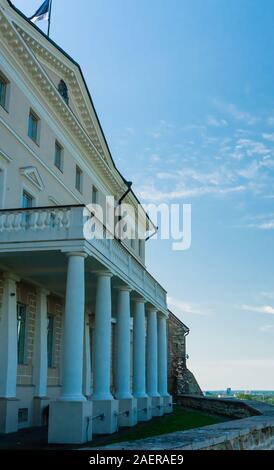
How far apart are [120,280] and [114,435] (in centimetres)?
563

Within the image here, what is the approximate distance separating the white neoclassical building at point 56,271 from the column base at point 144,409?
48 millimetres

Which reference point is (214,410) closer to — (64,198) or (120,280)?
(120,280)

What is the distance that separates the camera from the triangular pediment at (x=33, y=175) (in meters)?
18.3

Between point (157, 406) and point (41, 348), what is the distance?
815 cm

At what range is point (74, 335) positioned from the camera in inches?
555

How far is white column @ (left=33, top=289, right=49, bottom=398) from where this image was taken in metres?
18.8

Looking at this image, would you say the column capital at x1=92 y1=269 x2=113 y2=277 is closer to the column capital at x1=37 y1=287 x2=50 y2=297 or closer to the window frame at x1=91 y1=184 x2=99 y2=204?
the column capital at x1=37 y1=287 x2=50 y2=297

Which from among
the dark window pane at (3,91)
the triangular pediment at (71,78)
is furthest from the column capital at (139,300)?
the dark window pane at (3,91)

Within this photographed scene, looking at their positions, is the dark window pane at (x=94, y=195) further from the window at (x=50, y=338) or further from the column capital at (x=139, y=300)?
the window at (x=50, y=338)

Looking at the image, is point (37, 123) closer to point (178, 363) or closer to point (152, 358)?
point (152, 358)

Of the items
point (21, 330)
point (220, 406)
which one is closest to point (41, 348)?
Result: point (21, 330)

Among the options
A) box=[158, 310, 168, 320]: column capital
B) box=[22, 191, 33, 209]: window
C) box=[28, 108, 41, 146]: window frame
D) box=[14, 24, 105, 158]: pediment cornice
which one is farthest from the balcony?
box=[158, 310, 168, 320]: column capital

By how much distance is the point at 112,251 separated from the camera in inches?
696

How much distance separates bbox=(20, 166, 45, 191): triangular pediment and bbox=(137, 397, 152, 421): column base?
9799mm
